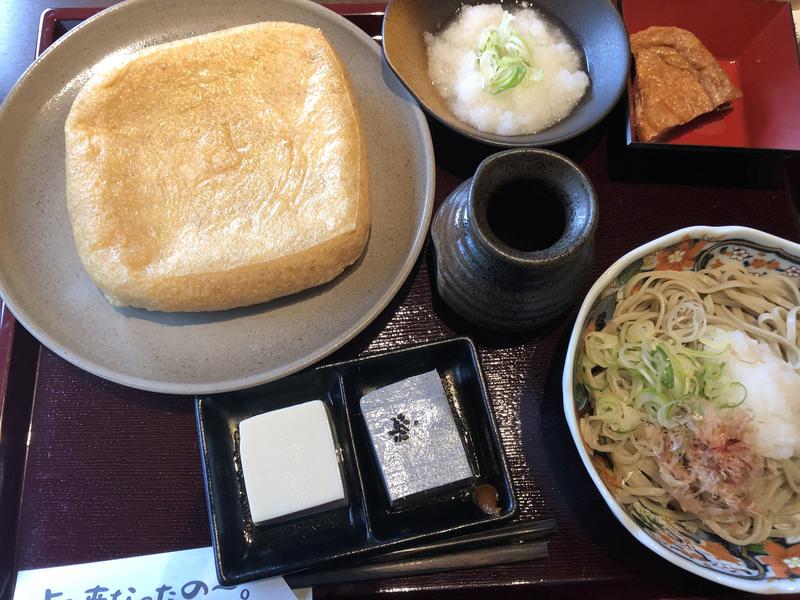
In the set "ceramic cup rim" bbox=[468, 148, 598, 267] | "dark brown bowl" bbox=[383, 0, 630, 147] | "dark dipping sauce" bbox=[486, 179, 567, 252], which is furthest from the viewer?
"dark brown bowl" bbox=[383, 0, 630, 147]

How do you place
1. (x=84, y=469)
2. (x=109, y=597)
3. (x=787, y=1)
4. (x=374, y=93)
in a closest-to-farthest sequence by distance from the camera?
1. (x=109, y=597)
2. (x=84, y=469)
3. (x=374, y=93)
4. (x=787, y=1)

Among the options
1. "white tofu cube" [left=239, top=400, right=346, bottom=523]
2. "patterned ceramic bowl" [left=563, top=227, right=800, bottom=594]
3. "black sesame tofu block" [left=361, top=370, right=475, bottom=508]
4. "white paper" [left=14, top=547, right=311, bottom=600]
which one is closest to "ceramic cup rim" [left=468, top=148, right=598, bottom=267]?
"patterned ceramic bowl" [left=563, top=227, right=800, bottom=594]

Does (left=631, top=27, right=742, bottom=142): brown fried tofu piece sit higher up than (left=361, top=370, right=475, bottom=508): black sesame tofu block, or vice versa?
(left=631, top=27, right=742, bottom=142): brown fried tofu piece

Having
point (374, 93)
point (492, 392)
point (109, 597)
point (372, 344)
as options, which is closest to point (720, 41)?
point (374, 93)

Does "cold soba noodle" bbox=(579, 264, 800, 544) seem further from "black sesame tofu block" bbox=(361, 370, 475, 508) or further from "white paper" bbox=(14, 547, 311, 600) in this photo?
"white paper" bbox=(14, 547, 311, 600)

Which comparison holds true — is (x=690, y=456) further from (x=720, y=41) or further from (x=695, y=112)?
(x=720, y=41)

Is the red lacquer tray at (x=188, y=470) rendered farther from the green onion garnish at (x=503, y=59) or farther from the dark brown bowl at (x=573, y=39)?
the green onion garnish at (x=503, y=59)

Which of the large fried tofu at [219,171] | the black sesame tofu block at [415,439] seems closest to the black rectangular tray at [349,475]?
the black sesame tofu block at [415,439]
